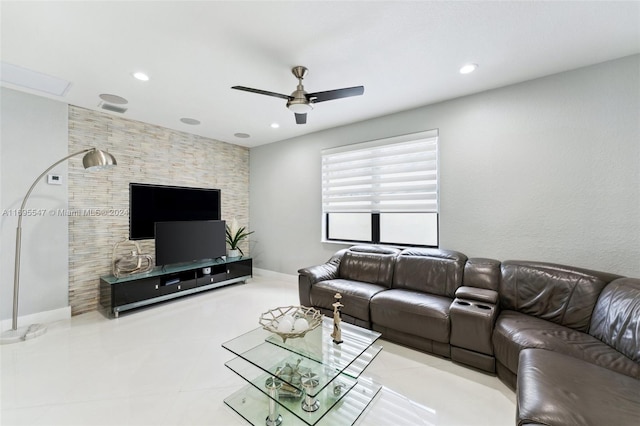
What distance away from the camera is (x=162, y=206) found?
4426mm

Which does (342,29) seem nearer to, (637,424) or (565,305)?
(637,424)

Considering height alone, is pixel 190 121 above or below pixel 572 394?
above

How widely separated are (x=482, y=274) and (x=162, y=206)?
482cm

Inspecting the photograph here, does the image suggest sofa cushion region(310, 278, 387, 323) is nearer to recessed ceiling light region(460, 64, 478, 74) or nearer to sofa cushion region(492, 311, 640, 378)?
sofa cushion region(492, 311, 640, 378)

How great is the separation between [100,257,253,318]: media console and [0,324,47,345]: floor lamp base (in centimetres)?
65

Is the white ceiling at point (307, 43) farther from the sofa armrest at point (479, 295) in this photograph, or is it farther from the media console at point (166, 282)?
the media console at point (166, 282)

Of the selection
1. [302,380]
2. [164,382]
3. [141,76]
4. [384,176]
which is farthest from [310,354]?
[141,76]

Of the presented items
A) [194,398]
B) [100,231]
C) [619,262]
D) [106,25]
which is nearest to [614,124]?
[619,262]

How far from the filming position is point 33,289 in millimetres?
3242

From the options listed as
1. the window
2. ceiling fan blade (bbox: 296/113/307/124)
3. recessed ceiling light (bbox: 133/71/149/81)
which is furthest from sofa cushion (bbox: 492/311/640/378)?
recessed ceiling light (bbox: 133/71/149/81)

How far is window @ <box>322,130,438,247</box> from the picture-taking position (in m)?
3.63

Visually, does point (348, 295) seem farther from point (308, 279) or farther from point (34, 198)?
point (34, 198)

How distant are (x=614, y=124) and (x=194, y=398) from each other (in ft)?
14.6

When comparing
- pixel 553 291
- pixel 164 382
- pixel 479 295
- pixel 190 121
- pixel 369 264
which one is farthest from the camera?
pixel 190 121
